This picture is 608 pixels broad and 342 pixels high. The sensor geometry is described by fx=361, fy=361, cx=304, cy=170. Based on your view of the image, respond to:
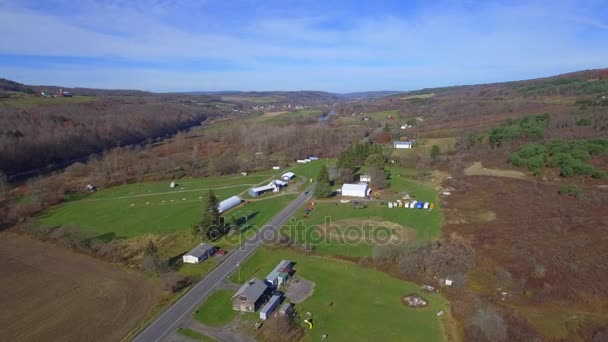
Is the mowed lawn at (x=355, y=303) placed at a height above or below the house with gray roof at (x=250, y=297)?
below

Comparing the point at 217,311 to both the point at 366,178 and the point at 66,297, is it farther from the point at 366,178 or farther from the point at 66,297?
the point at 366,178

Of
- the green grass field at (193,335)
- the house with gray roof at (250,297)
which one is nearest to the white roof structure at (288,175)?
the house with gray roof at (250,297)

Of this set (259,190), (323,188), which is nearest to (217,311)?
(323,188)

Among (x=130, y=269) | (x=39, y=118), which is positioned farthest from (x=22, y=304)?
(x=39, y=118)

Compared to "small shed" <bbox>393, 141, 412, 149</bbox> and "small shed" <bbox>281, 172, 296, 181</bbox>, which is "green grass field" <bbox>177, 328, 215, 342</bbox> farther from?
"small shed" <bbox>393, 141, 412, 149</bbox>

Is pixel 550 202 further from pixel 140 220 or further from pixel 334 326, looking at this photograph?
pixel 140 220

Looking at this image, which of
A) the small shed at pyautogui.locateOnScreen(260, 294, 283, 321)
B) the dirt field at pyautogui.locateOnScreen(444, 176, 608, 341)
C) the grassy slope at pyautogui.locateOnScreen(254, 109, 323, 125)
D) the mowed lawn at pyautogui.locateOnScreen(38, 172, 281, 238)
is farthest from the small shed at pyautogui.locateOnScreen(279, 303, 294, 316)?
the grassy slope at pyautogui.locateOnScreen(254, 109, 323, 125)

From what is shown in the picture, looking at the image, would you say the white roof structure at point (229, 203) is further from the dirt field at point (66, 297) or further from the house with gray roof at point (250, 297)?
the house with gray roof at point (250, 297)
